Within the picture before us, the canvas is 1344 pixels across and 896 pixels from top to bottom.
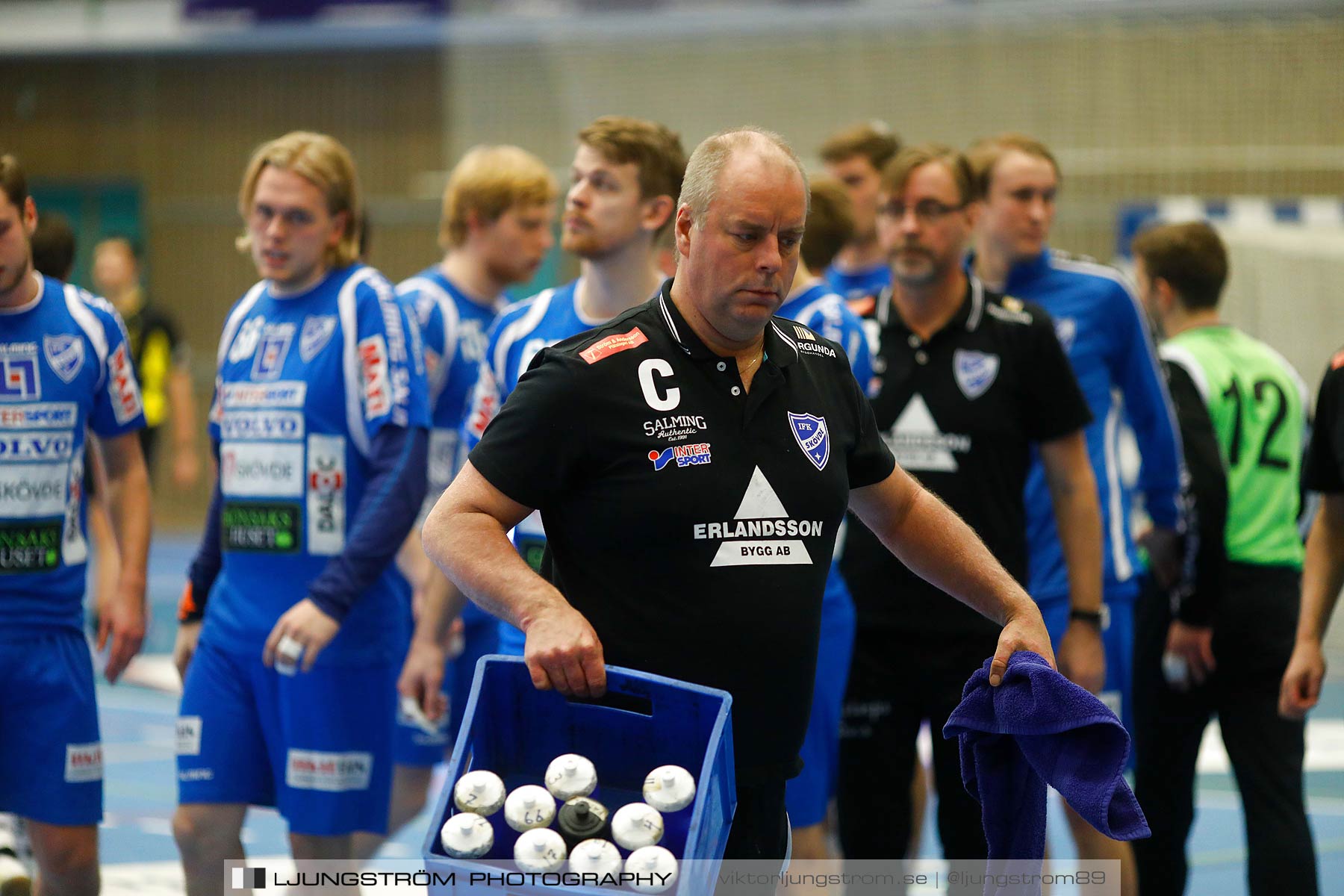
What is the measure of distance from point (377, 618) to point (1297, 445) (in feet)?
11.0

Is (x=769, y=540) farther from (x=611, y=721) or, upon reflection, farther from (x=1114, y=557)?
(x=1114, y=557)

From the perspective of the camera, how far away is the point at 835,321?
15.2 ft

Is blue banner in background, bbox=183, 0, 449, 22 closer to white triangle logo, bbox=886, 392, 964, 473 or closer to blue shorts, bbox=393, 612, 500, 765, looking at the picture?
Answer: blue shorts, bbox=393, 612, 500, 765

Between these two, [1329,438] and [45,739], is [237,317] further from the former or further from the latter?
[1329,438]

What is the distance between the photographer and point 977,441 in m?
4.68

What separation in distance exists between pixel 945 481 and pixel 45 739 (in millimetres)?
2752

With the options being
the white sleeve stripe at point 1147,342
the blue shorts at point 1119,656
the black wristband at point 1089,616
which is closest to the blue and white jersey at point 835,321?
the black wristband at point 1089,616

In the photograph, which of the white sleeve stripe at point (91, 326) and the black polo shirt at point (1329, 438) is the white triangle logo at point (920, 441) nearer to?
the black polo shirt at point (1329, 438)

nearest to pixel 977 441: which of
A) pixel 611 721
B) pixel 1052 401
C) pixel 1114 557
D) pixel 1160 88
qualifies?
pixel 1052 401

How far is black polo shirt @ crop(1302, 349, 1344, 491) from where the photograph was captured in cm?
439

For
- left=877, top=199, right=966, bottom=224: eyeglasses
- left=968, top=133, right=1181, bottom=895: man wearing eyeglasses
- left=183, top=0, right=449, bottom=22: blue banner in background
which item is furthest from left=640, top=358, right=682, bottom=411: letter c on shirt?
left=183, top=0, right=449, bottom=22: blue banner in background

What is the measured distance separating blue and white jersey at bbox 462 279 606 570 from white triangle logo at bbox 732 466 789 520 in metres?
1.49

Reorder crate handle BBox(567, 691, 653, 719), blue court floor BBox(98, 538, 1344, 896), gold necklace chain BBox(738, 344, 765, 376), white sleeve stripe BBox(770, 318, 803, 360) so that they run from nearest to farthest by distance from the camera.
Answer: crate handle BBox(567, 691, 653, 719) < gold necklace chain BBox(738, 344, 765, 376) < white sleeve stripe BBox(770, 318, 803, 360) < blue court floor BBox(98, 538, 1344, 896)

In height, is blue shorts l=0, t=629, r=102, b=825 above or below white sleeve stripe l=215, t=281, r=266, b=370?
below
